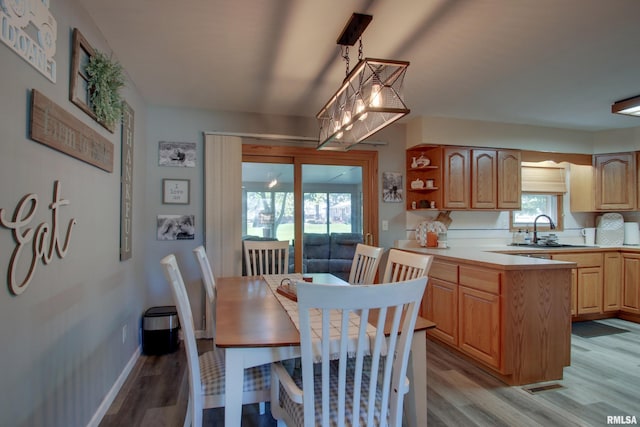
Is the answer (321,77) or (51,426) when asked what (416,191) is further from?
(51,426)

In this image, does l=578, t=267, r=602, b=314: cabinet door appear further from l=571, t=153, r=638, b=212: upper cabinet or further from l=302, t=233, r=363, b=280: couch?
l=302, t=233, r=363, b=280: couch

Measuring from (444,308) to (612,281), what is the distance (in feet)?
8.01

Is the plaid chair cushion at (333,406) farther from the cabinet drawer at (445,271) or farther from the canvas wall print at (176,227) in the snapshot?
the canvas wall print at (176,227)

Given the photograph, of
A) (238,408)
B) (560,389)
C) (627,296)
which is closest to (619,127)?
(627,296)

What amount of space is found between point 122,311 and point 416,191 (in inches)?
131

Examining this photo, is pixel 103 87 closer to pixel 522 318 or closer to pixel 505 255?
pixel 522 318

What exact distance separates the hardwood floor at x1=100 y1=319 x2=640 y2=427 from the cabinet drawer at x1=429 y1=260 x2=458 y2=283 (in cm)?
70

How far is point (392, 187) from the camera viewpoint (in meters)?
4.16

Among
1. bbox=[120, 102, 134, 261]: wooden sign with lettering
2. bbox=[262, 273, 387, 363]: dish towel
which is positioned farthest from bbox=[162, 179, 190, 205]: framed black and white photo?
bbox=[262, 273, 387, 363]: dish towel

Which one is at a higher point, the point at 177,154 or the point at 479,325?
the point at 177,154

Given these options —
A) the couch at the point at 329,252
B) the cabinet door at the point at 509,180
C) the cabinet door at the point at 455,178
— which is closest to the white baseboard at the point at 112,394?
the couch at the point at 329,252

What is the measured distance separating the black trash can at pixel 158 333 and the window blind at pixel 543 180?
14.8ft

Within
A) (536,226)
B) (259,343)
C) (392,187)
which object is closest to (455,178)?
(392,187)

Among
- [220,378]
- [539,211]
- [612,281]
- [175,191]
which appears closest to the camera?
[220,378]
